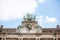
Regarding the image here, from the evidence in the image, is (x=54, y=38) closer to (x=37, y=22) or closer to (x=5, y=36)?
(x=37, y=22)

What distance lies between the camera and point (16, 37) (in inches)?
1195

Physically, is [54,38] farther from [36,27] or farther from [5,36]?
[5,36]

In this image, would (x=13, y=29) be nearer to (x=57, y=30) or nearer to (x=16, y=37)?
(x=16, y=37)

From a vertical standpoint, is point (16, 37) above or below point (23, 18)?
below

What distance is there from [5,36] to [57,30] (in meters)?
5.23

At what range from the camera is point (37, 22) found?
30.3 m

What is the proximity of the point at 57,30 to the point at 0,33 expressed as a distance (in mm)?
5703

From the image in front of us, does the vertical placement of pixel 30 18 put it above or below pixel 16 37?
above

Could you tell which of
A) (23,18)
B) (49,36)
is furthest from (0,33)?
(49,36)

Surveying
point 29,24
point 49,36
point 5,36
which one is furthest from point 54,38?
point 5,36

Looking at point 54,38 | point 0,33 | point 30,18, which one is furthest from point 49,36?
point 0,33

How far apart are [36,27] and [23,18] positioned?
1580 millimetres

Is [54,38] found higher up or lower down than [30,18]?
lower down

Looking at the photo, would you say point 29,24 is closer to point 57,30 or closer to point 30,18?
point 30,18
